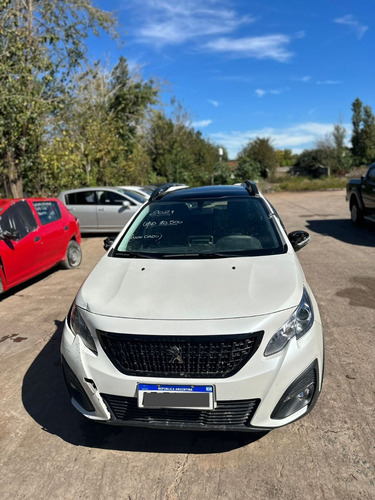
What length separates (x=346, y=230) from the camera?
11430 mm

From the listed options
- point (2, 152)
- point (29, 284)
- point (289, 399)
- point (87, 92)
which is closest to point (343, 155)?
point (87, 92)

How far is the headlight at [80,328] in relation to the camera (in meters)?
2.65

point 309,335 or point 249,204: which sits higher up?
point 249,204

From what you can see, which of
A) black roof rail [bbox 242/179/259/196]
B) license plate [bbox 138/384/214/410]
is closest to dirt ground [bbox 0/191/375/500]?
license plate [bbox 138/384/214/410]

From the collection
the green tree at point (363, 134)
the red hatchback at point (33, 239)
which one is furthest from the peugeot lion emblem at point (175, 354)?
the green tree at point (363, 134)

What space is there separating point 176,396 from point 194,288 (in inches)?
28.6

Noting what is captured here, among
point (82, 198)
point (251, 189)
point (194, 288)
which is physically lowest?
point (82, 198)

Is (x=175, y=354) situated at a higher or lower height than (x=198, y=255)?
lower

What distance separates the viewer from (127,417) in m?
2.53

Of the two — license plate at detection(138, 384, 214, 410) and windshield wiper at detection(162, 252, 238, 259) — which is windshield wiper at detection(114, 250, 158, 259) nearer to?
windshield wiper at detection(162, 252, 238, 259)

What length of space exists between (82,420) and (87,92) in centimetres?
2097

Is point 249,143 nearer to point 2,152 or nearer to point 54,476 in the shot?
point 2,152

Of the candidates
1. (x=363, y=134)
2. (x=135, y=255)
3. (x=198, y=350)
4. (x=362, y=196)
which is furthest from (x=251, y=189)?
(x=363, y=134)

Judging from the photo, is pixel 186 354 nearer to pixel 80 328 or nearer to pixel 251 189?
pixel 80 328
